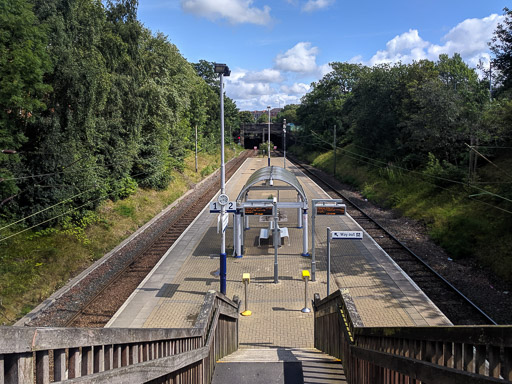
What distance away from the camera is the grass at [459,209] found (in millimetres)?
15856

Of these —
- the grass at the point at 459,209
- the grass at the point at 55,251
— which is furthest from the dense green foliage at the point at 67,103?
the grass at the point at 459,209

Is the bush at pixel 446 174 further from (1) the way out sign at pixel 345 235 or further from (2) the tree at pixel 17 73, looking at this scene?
(2) the tree at pixel 17 73

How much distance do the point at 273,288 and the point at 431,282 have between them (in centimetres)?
515

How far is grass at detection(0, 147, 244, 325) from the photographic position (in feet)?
42.4

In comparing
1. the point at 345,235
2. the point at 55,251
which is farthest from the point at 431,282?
the point at 55,251

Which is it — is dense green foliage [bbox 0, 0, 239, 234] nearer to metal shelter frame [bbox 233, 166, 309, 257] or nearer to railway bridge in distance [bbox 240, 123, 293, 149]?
metal shelter frame [bbox 233, 166, 309, 257]

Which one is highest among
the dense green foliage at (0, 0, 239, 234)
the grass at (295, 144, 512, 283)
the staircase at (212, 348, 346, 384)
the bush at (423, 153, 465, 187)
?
the dense green foliage at (0, 0, 239, 234)

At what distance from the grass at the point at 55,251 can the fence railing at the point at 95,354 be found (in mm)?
8934

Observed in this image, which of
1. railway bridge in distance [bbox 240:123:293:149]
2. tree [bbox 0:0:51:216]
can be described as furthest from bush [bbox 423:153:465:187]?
railway bridge in distance [bbox 240:123:293:149]

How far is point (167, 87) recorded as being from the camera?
28.8 m

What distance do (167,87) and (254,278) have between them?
60.7ft

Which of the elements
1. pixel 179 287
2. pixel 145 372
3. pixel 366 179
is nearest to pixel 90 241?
pixel 179 287

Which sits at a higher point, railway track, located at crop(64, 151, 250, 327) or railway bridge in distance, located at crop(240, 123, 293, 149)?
railway bridge in distance, located at crop(240, 123, 293, 149)

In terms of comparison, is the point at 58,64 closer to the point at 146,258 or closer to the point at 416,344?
the point at 146,258
